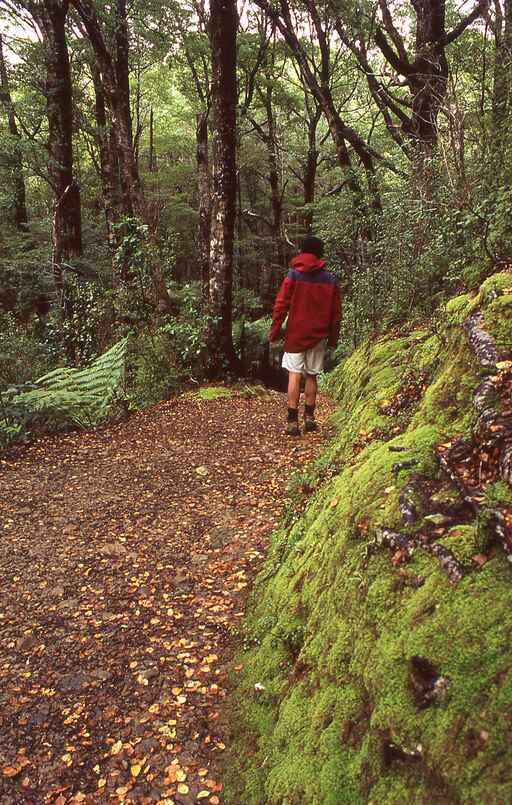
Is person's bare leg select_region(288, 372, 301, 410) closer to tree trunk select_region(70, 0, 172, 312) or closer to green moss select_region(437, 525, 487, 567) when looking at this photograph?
green moss select_region(437, 525, 487, 567)

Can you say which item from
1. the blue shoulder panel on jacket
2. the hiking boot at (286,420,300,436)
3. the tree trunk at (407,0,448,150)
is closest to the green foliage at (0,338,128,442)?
the hiking boot at (286,420,300,436)

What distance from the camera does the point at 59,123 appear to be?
11594 mm

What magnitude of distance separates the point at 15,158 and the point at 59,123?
389cm

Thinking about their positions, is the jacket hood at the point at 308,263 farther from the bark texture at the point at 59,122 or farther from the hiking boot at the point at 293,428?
the bark texture at the point at 59,122

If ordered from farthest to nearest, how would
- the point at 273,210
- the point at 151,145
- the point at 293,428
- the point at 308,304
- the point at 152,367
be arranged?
the point at 151,145 → the point at 273,210 → the point at 152,367 → the point at 293,428 → the point at 308,304

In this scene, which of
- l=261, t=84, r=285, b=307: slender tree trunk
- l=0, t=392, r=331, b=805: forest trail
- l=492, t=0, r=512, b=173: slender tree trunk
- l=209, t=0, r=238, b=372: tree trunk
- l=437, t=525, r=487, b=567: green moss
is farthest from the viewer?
l=261, t=84, r=285, b=307: slender tree trunk

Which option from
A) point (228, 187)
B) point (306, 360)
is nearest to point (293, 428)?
point (306, 360)

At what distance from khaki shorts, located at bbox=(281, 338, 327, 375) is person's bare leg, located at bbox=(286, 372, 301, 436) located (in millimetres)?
89

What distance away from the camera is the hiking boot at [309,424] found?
677 cm

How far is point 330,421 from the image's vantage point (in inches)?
281

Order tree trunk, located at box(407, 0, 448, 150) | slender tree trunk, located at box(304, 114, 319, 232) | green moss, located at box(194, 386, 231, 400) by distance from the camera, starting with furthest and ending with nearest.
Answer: slender tree trunk, located at box(304, 114, 319, 232), tree trunk, located at box(407, 0, 448, 150), green moss, located at box(194, 386, 231, 400)

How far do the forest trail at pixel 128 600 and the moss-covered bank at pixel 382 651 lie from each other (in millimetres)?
337

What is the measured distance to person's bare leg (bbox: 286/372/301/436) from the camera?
256 inches

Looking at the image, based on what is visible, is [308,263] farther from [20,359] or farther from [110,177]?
[110,177]
